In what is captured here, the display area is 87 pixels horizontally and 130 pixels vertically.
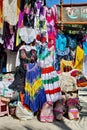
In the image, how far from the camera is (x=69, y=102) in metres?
8.71

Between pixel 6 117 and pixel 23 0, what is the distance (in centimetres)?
277

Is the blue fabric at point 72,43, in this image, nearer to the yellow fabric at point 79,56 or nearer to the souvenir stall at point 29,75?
the yellow fabric at point 79,56

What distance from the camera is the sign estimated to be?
10.6m

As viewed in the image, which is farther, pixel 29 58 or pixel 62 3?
pixel 62 3

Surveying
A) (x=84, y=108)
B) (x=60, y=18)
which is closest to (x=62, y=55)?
(x=60, y=18)

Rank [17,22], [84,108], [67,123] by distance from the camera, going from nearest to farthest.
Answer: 1. [67,123]
2. [17,22]
3. [84,108]

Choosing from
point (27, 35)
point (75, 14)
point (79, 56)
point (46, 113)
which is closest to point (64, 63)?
point (79, 56)

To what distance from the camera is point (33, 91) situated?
8.53 m

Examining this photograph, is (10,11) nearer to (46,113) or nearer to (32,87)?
(32,87)

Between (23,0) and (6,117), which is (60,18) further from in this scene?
(6,117)

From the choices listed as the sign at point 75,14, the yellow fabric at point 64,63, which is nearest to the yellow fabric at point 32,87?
the sign at point 75,14

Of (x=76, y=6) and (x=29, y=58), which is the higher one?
(x=76, y=6)

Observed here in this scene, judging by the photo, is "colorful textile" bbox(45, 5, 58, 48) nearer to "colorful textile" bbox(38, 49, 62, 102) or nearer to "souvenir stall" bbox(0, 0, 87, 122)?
"souvenir stall" bbox(0, 0, 87, 122)

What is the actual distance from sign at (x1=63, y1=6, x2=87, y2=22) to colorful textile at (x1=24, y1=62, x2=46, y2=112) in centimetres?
261
